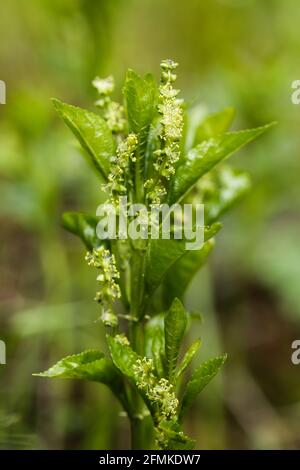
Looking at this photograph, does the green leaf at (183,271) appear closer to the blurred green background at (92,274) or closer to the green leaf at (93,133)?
the green leaf at (93,133)

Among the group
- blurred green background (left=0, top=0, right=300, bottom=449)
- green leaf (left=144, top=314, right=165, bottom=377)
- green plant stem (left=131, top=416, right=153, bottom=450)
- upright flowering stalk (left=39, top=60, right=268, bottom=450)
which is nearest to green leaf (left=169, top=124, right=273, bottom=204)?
upright flowering stalk (left=39, top=60, right=268, bottom=450)

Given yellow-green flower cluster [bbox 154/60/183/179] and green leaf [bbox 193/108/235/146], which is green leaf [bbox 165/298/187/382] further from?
green leaf [bbox 193/108/235/146]

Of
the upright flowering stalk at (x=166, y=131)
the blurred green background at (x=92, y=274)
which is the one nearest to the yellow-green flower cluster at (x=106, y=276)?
the upright flowering stalk at (x=166, y=131)

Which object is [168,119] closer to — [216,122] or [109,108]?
[109,108]

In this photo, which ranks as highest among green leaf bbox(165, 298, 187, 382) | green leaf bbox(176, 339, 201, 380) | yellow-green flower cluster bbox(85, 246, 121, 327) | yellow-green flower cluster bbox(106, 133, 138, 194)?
yellow-green flower cluster bbox(106, 133, 138, 194)

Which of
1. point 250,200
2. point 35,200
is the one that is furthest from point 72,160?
point 250,200

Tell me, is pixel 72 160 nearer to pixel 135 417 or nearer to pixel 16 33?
pixel 16 33
